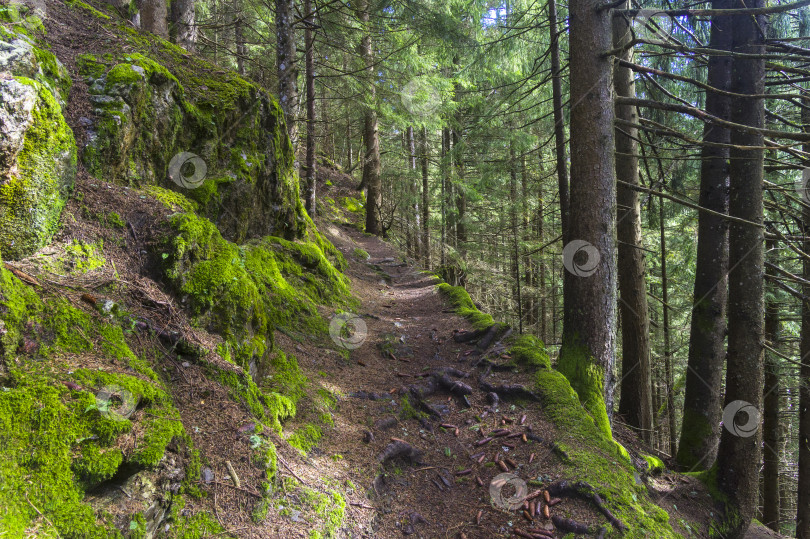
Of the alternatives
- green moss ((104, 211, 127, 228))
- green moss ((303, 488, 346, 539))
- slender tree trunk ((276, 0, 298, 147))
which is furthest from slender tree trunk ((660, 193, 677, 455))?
green moss ((104, 211, 127, 228))

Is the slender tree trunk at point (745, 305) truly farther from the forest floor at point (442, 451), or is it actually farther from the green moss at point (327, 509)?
the green moss at point (327, 509)

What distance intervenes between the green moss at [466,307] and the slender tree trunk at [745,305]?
337 centimetres

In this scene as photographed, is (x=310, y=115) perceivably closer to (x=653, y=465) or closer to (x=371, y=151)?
(x=371, y=151)

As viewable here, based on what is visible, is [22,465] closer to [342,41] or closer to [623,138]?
[623,138]

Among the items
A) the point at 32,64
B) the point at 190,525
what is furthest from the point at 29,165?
the point at 190,525

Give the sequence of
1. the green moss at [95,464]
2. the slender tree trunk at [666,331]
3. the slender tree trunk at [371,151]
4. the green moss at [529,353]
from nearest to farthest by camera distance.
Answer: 1. the green moss at [95,464]
2. the green moss at [529,353]
3. the slender tree trunk at [666,331]
4. the slender tree trunk at [371,151]

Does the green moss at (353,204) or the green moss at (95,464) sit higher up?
the green moss at (353,204)

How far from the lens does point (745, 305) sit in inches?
220

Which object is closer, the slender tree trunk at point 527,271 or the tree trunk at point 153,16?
the tree trunk at point 153,16

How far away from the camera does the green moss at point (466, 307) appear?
7.13 metres

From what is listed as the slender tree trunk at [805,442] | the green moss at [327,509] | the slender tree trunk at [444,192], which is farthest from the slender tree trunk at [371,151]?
the green moss at [327,509]

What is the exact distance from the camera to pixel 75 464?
2.00m

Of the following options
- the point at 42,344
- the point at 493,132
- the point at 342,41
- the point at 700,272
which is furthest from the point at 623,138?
the point at 42,344

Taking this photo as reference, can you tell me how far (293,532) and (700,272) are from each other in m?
6.68
